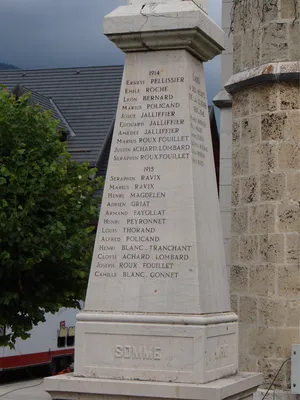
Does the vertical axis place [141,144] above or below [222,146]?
below

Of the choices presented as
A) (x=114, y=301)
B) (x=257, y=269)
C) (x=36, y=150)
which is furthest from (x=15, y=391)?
(x=114, y=301)

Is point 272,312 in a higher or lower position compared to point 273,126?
lower

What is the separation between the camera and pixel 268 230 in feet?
33.7

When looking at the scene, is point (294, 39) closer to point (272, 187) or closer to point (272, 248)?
point (272, 187)

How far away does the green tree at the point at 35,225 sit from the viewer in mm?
18375

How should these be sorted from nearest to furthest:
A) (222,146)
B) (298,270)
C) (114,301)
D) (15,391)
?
(114,301) < (298,270) < (222,146) < (15,391)

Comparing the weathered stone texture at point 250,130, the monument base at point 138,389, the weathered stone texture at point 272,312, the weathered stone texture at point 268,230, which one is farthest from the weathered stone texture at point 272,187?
the monument base at point 138,389

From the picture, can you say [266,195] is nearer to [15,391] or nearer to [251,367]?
[251,367]

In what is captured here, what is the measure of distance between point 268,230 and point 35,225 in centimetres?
905

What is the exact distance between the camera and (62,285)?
19.1 meters

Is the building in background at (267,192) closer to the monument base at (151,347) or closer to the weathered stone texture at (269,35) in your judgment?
the weathered stone texture at (269,35)

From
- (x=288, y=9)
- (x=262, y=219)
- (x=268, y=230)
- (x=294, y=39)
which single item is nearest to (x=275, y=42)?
(x=294, y=39)

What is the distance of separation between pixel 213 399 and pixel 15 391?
52.8 feet

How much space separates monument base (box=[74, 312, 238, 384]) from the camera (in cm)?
643
